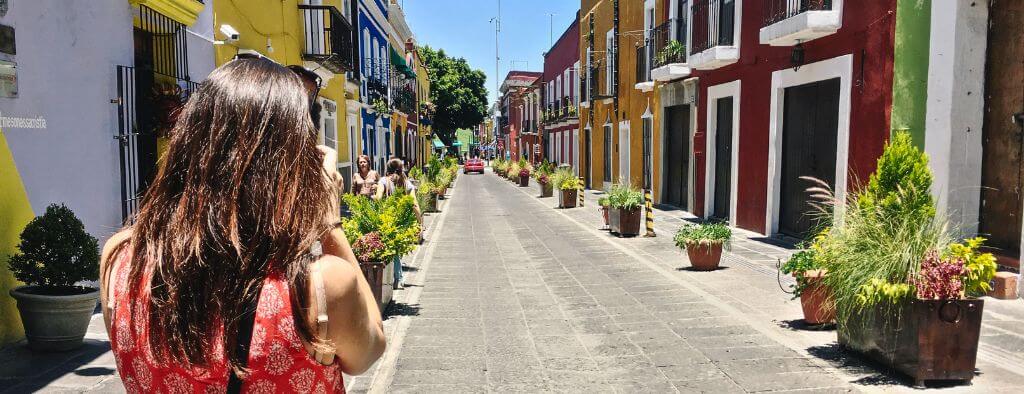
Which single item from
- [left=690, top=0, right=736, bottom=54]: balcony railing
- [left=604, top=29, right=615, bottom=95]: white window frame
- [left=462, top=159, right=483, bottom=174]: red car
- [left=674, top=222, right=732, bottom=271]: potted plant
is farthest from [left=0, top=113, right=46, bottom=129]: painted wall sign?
[left=462, top=159, right=483, bottom=174]: red car

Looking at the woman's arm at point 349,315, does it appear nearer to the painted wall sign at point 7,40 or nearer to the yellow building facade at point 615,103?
the painted wall sign at point 7,40

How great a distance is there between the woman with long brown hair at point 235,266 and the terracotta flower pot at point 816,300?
4637 millimetres

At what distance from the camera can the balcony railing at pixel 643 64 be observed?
17869 mm

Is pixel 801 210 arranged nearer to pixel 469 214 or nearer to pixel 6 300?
pixel 469 214

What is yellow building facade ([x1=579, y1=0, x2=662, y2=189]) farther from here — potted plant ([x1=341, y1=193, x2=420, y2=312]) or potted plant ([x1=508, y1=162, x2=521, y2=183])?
potted plant ([x1=341, y1=193, x2=420, y2=312])

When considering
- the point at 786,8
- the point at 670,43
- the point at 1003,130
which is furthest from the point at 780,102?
the point at 670,43

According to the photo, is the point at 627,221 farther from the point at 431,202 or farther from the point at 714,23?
the point at 431,202

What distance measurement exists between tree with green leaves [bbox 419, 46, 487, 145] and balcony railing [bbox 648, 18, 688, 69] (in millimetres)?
32660

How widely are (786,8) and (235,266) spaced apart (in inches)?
421

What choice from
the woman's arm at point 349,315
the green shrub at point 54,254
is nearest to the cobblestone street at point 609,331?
the green shrub at point 54,254

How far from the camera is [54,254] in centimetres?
485

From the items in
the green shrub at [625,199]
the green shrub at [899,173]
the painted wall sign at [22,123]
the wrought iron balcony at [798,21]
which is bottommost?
the green shrub at [625,199]

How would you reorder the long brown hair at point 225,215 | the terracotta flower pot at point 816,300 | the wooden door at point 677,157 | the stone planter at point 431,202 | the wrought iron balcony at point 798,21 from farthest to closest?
the stone planter at point 431,202, the wooden door at point 677,157, the wrought iron balcony at point 798,21, the terracotta flower pot at point 816,300, the long brown hair at point 225,215

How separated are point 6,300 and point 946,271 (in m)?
6.62
